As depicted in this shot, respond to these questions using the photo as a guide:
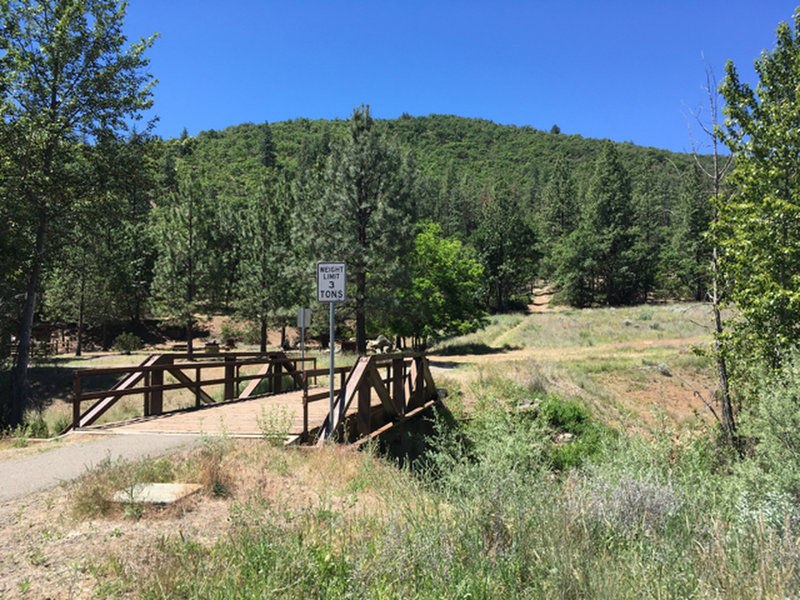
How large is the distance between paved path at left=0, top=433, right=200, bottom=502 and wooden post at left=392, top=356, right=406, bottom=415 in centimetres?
468

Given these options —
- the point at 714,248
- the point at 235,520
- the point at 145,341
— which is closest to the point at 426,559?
the point at 235,520

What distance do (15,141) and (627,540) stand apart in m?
16.9

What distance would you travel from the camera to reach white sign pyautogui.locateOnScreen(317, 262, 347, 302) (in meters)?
8.83

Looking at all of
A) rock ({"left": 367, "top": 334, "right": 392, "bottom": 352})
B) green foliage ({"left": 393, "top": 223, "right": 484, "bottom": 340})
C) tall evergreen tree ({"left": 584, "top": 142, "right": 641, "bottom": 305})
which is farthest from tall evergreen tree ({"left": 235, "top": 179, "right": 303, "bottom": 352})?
tall evergreen tree ({"left": 584, "top": 142, "right": 641, "bottom": 305})

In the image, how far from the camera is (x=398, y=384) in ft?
38.0

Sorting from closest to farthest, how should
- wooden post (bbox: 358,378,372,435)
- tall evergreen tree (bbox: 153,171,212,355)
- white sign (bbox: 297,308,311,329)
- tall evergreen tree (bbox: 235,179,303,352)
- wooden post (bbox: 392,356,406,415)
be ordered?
wooden post (bbox: 358,378,372,435) → wooden post (bbox: 392,356,406,415) → white sign (bbox: 297,308,311,329) → tall evergreen tree (bbox: 153,171,212,355) → tall evergreen tree (bbox: 235,179,303,352)

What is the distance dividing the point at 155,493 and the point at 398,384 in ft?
23.4

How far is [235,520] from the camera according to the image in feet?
13.6

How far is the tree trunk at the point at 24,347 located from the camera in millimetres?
12953

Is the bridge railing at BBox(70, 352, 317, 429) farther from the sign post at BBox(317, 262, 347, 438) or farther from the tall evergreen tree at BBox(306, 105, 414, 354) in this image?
the tall evergreen tree at BBox(306, 105, 414, 354)

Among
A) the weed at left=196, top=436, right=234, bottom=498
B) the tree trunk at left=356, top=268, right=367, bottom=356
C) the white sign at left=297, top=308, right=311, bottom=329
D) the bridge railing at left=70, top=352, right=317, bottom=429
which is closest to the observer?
the weed at left=196, top=436, right=234, bottom=498

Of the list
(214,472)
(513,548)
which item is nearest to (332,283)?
(214,472)

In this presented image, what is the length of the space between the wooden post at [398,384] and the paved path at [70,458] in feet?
15.4

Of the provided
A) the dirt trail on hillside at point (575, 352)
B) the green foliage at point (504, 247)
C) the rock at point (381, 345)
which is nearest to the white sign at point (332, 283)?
the dirt trail on hillside at point (575, 352)
